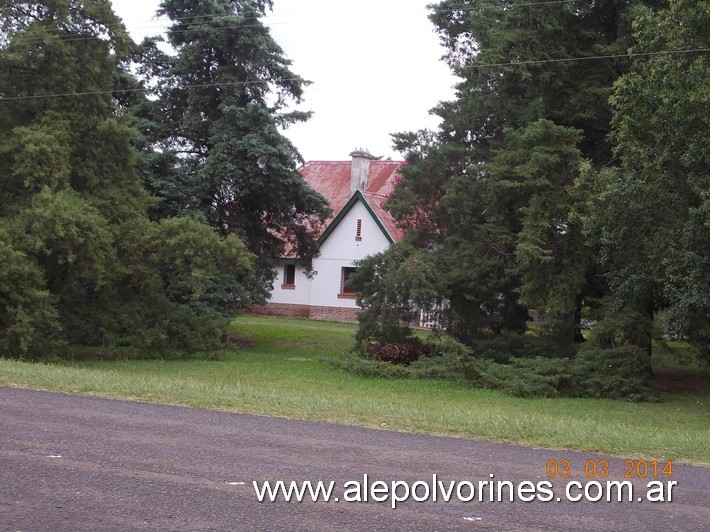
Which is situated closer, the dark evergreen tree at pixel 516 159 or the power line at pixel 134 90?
the dark evergreen tree at pixel 516 159

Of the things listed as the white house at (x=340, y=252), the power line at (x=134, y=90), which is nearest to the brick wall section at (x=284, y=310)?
the white house at (x=340, y=252)

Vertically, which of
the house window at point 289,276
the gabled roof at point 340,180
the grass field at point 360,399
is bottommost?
the grass field at point 360,399

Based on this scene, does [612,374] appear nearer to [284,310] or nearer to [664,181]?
[664,181]

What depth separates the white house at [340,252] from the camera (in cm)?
4306

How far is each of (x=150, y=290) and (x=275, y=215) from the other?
27.1ft

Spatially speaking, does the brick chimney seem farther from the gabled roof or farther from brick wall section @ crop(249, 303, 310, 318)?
brick wall section @ crop(249, 303, 310, 318)

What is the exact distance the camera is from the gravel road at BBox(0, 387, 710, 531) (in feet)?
19.0

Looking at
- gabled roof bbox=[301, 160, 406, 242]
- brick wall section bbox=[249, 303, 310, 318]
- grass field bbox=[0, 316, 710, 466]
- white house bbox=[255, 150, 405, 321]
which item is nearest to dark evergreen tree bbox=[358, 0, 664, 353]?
grass field bbox=[0, 316, 710, 466]

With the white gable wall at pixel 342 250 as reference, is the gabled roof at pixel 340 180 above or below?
Result: above

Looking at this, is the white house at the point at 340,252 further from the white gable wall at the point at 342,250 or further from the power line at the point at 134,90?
the power line at the point at 134,90

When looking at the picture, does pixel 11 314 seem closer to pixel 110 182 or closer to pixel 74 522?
pixel 110 182

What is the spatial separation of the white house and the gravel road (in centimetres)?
3227

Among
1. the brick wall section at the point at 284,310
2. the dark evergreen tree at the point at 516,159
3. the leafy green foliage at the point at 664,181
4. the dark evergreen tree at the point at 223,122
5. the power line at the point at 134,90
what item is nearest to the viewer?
the leafy green foliage at the point at 664,181

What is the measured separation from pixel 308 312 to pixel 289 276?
2.58m
